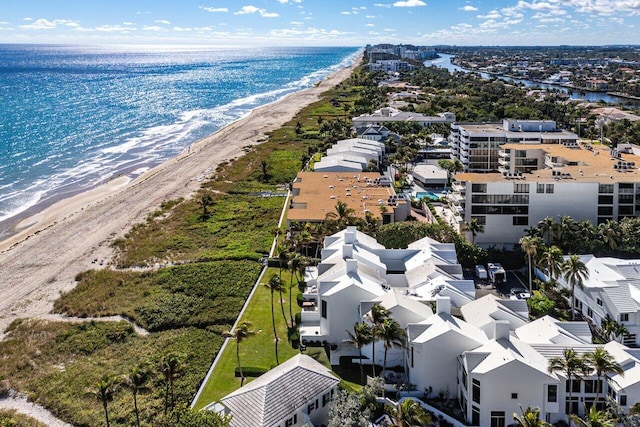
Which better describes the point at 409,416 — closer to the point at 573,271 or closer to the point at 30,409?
the point at 573,271

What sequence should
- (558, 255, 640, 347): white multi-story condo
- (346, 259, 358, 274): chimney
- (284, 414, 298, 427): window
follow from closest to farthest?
(284, 414, 298, 427): window, (558, 255, 640, 347): white multi-story condo, (346, 259, 358, 274): chimney

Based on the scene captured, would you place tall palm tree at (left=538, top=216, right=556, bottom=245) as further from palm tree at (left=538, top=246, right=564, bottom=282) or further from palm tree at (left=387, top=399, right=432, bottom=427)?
palm tree at (left=387, top=399, right=432, bottom=427)

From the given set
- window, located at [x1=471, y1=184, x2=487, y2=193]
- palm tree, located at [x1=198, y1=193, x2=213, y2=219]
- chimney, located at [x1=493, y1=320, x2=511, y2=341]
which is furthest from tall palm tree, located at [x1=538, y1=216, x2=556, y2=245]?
palm tree, located at [x1=198, y1=193, x2=213, y2=219]

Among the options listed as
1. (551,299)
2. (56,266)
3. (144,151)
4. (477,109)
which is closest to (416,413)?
(551,299)

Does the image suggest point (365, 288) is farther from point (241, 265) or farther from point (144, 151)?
point (144, 151)

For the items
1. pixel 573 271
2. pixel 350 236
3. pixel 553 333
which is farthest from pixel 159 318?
pixel 573 271

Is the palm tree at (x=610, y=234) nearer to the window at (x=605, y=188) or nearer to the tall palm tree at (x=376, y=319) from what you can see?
the window at (x=605, y=188)

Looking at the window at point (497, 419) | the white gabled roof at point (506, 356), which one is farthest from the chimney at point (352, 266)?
the window at point (497, 419)
